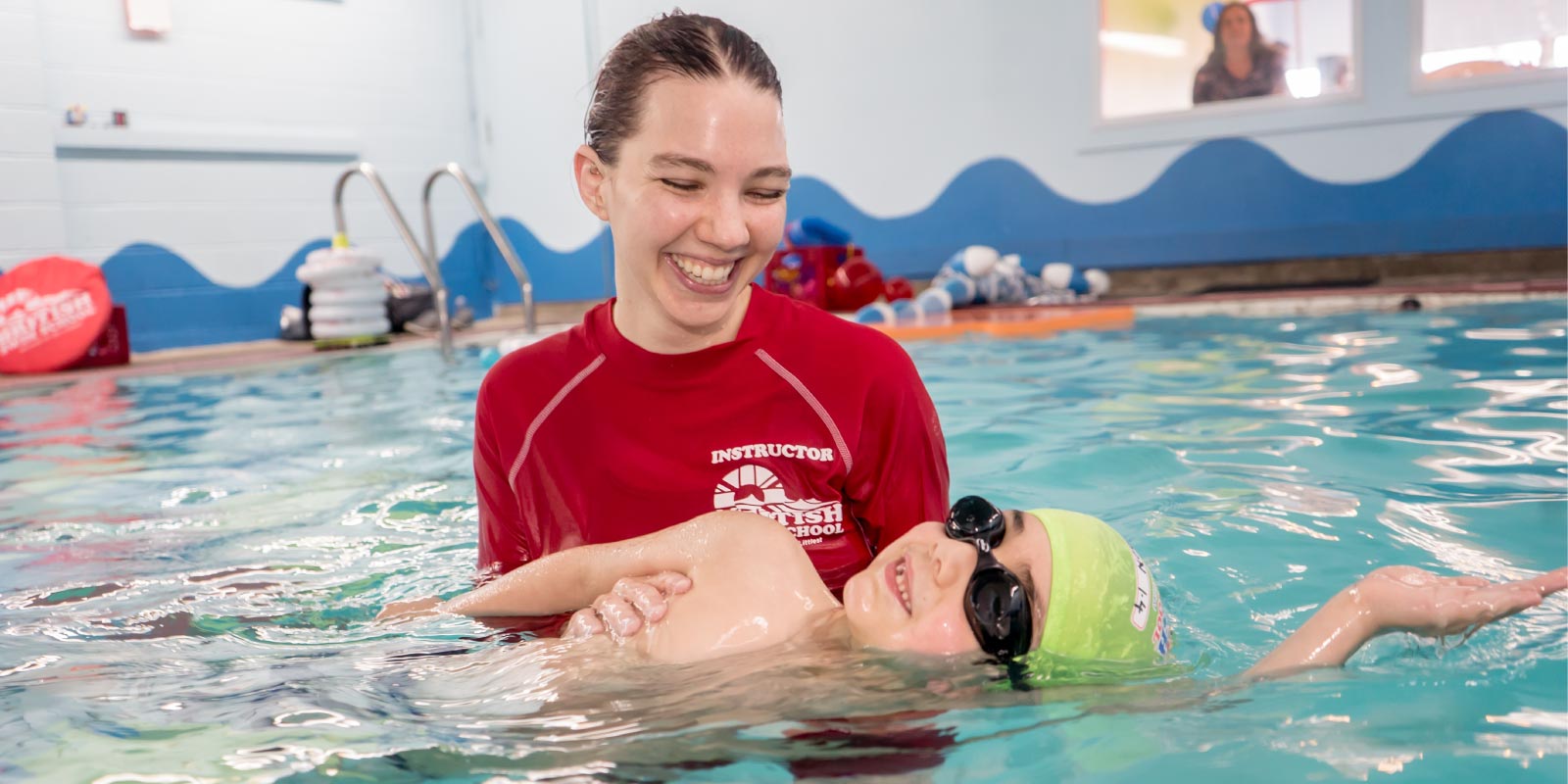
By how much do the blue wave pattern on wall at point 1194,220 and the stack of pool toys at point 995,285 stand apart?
73cm

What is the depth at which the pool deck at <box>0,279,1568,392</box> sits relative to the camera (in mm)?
8250

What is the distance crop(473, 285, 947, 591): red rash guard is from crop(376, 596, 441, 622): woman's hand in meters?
0.29

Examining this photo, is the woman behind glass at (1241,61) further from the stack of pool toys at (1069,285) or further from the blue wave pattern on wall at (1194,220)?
the stack of pool toys at (1069,285)

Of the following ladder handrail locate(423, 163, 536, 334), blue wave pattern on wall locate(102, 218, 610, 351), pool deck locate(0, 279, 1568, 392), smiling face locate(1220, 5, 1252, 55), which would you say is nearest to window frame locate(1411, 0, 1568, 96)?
smiling face locate(1220, 5, 1252, 55)

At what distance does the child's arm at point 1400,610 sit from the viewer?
5.92ft

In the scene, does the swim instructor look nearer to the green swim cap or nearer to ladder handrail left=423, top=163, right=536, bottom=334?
the green swim cap

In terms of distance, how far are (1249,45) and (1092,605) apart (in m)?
10.1

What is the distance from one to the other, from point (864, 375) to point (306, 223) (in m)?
11.5

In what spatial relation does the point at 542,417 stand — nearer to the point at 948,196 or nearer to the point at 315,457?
the point at 315,457

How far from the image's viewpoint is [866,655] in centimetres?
204

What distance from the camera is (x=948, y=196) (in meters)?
12.4

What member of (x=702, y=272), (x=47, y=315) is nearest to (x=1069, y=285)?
(x=47, y=315)

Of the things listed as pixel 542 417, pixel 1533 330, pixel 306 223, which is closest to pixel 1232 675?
pixel 542 417

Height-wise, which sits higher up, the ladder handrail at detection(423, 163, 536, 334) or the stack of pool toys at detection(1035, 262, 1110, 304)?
the ladder handrail at detection(423, 163, 536, 334)
